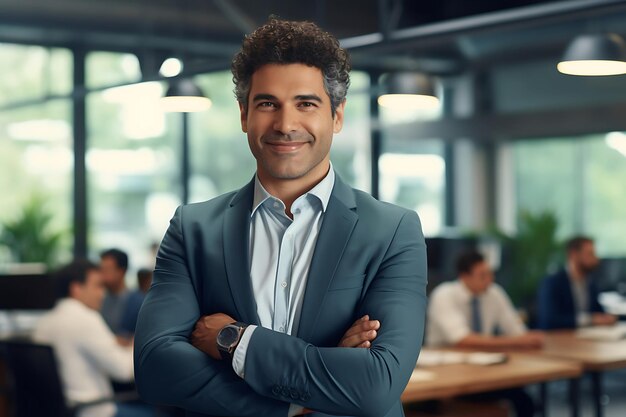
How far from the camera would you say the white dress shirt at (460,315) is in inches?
244

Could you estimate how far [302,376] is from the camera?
68.0 inches

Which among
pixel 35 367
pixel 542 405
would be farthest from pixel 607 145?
pixel 35 367

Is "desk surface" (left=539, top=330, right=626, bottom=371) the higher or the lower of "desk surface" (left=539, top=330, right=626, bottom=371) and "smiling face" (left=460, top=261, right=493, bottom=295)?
the lower

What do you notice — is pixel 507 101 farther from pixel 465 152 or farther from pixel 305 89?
pixel 305 89

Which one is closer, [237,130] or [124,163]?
[124,163]

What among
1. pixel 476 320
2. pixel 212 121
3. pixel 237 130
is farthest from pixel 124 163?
pixel 476 320

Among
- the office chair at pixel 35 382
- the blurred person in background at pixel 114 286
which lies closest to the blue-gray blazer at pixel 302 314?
the office chair at pixel 35 382

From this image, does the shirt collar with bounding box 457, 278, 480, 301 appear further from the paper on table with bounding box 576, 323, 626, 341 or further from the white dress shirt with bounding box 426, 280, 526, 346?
the paper on table with bounding box 576, 323, 626, 341

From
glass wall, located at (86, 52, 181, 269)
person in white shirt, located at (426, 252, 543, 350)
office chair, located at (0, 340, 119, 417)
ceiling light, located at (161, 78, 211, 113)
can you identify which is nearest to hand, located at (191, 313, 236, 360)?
office chair, located at (0, 340, 119, 417)

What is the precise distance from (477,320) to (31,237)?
6.22m

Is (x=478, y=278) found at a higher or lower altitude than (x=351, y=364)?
lower

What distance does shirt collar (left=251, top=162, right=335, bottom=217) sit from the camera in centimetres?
185

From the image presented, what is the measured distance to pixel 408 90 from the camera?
649 cm

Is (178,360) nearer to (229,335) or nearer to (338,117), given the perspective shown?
(229,335)
